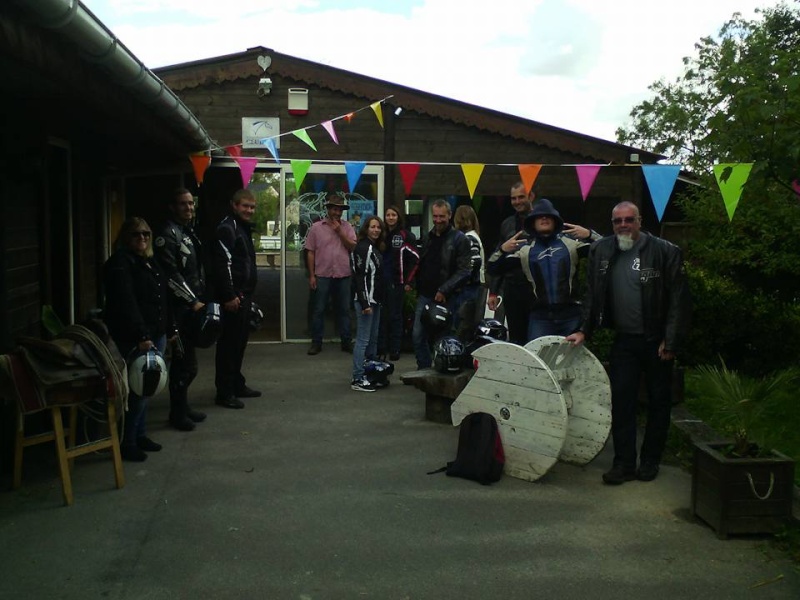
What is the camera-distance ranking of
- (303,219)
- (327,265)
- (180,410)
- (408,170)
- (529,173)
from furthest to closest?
(303,219)
(327,265)
(408,170)
(529,173)
(180,410)

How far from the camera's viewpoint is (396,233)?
389 inches

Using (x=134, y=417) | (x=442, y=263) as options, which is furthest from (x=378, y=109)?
(x=134, y=417)

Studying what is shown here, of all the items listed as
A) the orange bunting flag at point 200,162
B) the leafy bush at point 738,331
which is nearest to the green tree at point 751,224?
the leafy bush at point 738,331

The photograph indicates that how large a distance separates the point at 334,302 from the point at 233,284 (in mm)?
3654

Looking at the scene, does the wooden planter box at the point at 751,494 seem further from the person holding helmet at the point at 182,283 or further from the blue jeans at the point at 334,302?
the blue jeans at the point at 334,302

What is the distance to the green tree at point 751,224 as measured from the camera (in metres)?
4.94

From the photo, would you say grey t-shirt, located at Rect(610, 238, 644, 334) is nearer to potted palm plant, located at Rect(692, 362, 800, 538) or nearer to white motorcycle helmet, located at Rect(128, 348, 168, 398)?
potted palm plant, located at Rect(692, 362, 800, 538)

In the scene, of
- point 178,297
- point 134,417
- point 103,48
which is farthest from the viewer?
point 178,297

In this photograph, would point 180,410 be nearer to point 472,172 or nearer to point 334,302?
point 334,302

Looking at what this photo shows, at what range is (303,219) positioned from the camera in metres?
11.7

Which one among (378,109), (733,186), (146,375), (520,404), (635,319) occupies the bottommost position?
(520,404)

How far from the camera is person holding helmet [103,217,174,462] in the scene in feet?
19.1

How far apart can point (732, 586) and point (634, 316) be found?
1.97 m

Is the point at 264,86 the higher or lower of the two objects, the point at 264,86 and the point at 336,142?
the higher
